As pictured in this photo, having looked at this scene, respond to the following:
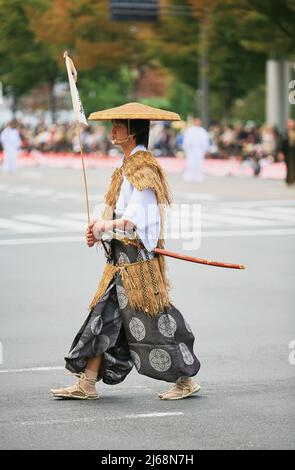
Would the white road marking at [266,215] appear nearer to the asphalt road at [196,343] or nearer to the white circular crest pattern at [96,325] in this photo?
the asphalt road at [196,343]

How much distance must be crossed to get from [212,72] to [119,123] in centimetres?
4891

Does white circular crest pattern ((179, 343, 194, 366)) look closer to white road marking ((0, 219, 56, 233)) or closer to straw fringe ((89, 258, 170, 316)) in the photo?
straw fringe ((89, 258, 170, 316))

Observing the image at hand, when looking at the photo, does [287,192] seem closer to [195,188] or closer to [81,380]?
[195,188]

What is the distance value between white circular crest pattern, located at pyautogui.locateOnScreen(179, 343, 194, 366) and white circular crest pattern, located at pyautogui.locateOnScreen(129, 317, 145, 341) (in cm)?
23

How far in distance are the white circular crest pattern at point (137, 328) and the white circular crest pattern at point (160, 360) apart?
115mm

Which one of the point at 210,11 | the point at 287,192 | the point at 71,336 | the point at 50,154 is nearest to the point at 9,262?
the point at 71,336

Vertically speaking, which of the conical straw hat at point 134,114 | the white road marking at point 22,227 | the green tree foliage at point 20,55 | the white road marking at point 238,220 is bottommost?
the white road marking at point 238,220

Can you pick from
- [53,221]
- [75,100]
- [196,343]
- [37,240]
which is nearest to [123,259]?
[75,100]

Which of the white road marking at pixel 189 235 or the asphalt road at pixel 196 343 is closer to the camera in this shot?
the asphalt road at pixel 196 343

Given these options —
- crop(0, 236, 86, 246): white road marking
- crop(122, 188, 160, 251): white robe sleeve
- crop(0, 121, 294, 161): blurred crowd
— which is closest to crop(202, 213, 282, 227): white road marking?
crop(0, 236, 86, 246): white road marking

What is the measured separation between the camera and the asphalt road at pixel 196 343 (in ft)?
22.8

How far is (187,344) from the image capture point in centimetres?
781

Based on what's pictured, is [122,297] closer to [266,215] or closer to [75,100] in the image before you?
[75,100]

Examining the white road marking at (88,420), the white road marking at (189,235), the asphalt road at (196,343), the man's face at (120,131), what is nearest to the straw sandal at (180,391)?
the asphalt road at (196,343)
